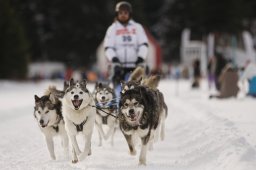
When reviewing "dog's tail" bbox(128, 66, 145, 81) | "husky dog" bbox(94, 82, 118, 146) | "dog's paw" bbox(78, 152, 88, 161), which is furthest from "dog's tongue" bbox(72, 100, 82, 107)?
"dog's tail" bbox(128, 66, 145, 81)

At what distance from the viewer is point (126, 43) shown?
829cm

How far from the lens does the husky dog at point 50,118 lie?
6227 millimetres

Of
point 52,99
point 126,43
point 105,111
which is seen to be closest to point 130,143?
point 52,99

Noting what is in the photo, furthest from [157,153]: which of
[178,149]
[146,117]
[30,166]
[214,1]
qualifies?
[214,1]

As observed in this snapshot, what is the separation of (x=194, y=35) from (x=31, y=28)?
17117 mm

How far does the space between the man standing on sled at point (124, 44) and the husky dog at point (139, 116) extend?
2106 mm

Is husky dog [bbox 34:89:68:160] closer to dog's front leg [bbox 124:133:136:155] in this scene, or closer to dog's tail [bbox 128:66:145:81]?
dog's front leg [bbox 124:133:136:155]

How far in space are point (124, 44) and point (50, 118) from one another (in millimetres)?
2424

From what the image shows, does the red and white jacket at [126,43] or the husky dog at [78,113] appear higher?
the red and white jacket at [126,43]

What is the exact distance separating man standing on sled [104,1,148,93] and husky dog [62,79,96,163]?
77.4 inches

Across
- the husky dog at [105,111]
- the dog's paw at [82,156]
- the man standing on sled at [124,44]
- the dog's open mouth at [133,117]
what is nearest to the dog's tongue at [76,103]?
the dog's paw at [82,156]

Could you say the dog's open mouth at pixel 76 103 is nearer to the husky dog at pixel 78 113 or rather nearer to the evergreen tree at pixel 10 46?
the husky dog at pixel 78 113

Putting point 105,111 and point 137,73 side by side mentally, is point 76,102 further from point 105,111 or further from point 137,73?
point 105,111

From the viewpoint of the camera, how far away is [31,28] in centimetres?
5525
